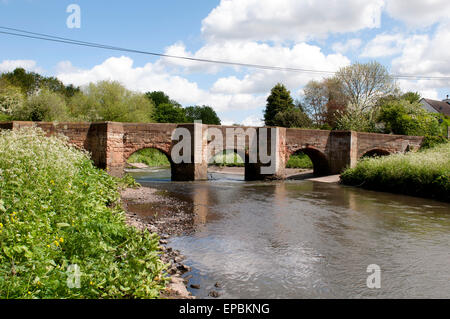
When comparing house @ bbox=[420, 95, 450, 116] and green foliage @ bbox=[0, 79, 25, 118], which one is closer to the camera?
green foliage @ bbox=[0, 79, 25, 118]

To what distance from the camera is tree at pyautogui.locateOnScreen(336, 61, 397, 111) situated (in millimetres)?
38562

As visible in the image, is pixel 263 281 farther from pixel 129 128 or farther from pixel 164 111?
pixel 164 111

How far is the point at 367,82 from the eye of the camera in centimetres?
3919

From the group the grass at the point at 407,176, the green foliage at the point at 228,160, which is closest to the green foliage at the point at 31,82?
the green foliage at the point at 228,160

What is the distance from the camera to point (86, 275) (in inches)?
138

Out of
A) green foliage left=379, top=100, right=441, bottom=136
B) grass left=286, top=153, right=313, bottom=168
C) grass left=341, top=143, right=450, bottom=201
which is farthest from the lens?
grass left=286, top=153, right=313, bottom=168

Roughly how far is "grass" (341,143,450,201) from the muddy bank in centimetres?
980

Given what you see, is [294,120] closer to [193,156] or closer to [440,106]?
[193,156]

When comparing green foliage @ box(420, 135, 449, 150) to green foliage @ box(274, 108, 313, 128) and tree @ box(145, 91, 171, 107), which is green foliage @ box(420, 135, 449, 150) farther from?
tree @ box(145, 91, 171, 107)

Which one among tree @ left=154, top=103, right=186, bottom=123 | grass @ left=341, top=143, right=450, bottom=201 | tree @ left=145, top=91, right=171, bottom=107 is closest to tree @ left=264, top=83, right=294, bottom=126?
tree @ left=154, top=103, right=186, bottom=123

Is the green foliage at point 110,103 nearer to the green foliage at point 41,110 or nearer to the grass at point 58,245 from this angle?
the green foliage at point 41,110

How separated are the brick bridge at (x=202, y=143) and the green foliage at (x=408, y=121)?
4.30 metres

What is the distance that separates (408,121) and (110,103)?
1008 inches
